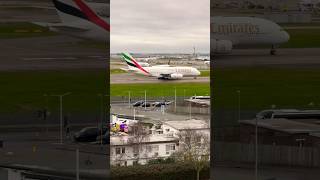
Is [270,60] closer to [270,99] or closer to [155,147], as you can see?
[270,99]

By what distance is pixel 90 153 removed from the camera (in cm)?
775

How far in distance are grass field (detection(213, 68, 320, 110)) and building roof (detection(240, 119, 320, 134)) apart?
22 cm

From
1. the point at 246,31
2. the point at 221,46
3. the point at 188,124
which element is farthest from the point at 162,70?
the point at 221,46

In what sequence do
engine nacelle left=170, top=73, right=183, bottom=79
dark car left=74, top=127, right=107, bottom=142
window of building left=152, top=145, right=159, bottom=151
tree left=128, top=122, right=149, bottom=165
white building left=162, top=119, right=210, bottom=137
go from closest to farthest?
dark car left=74, top=127, right=107, bottom=142, tree left=128, top=122, right=149, bottom=165, window of building left=152, top=145, right=159, bottom=151, white building left=162, top=119, right=210, bottom=137, engine nacelle left=170, top=73, right=183, bottom=79

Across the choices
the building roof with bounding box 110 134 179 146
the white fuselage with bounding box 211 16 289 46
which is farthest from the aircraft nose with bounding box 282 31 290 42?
the building roof with bounding box 110 134 179 146

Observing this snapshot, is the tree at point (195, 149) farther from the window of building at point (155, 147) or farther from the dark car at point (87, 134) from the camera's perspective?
the dark car at point (87, 134)

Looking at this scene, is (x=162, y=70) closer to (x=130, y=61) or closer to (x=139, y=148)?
(x=130, y=61)

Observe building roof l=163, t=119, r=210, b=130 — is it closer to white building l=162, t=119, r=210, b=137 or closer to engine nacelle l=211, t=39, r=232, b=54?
white building l=162, t=119, r=210, b=137

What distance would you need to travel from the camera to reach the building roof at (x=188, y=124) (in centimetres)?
1331

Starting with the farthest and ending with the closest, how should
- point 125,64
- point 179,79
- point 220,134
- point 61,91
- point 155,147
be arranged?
1. point 179,79
2. point 125,64
3. point 155,147
4. point 220,134
5. point 61,91

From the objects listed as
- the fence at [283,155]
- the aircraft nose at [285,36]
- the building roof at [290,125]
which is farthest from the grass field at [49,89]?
the aircraft nose at [285,36]

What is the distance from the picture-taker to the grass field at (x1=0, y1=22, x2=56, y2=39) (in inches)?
294

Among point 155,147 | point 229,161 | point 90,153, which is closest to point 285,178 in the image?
point 229,161

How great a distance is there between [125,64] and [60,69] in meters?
6.11
